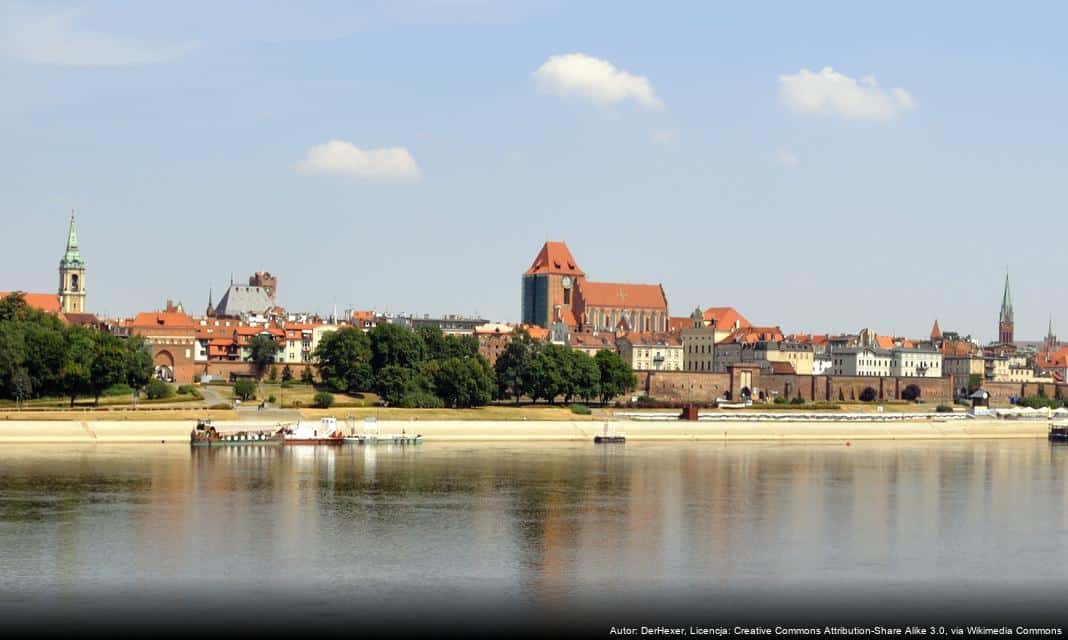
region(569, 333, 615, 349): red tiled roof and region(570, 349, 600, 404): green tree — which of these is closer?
region(570, 349, 600, 404): green tree

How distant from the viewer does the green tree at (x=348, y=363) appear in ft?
335

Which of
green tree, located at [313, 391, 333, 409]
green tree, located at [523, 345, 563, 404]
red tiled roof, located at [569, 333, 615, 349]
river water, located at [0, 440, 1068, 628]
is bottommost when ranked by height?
river water, located at [0, 440, 1068, 628]

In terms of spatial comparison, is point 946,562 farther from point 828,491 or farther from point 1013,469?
point 1013,469

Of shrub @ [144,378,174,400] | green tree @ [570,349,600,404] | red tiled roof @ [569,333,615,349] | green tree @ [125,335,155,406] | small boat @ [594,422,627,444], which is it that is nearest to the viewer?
small boat @ [594,422,627,444]

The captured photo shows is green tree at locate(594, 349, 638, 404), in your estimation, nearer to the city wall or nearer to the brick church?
the city wall

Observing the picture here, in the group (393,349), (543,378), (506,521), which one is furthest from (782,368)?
(506,521)

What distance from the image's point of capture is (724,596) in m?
33.9

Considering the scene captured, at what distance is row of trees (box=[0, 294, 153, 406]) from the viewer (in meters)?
83.8

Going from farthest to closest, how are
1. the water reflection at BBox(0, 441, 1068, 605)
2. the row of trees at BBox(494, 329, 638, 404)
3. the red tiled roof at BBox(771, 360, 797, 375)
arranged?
the red tiled roof at BBox(771, 360, 797, 375)
the row of trees at BBox(494, 329, 638, 404)
the water reflection at BBox(0, 441, 1068, 605)

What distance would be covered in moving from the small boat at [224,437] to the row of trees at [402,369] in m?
19.4

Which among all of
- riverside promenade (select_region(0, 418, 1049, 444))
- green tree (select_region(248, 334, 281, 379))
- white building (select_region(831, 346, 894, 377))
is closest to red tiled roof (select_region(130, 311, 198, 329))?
green tree (select_region(248, 334, 281, 379))

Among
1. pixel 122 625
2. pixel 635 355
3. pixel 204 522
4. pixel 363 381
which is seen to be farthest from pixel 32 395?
pixel 635 355

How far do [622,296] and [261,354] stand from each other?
74334 millimetres

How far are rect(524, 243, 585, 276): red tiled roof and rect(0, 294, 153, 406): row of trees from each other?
100673mm
